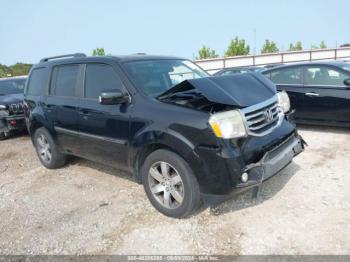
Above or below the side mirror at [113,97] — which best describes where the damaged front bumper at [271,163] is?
below

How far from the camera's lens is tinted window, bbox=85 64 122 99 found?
4141 millimetres

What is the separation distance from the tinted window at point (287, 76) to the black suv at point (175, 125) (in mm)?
2926

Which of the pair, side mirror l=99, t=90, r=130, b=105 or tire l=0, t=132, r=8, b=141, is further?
tire l=0, t=132, r=8, b=141

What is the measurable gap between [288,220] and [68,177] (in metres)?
A: 3.54

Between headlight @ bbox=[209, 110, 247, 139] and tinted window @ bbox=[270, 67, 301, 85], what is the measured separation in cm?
424

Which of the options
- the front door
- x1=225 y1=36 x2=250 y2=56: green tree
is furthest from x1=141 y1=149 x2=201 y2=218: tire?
x1=225 y1=36 x2=250 y2=56: green tree

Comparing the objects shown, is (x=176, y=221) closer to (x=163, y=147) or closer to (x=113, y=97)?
(x=163, y=147)

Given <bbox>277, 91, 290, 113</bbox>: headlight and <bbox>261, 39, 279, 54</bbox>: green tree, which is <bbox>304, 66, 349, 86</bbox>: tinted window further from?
<bbox>261, 39, 279, 54</bbox>: green tree

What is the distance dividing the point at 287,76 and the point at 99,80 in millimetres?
4461

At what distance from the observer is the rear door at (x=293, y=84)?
6711mm

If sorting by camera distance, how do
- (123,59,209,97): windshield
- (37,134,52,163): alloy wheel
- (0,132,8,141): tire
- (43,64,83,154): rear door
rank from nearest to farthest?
(123,59,209,97): windshield → (43,64,83,154): rear door → (37,134,52,163): alloy wheel → (0,132,8,141): tire

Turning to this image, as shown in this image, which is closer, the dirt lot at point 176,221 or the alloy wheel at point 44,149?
the dirt lot at point 176,221

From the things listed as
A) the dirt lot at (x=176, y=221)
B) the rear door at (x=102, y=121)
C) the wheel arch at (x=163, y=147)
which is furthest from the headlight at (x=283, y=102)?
the rear door at (x=102, y=121)

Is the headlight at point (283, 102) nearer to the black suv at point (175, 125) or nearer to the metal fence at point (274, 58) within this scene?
the black suv at point (175, 125)
